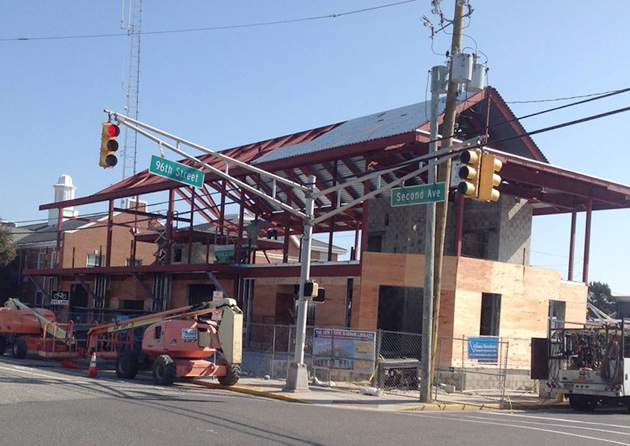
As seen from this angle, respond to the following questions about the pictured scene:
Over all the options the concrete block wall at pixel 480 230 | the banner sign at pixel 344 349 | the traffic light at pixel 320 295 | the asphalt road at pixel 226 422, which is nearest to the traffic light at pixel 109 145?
the asphalt road at pixel 226 422

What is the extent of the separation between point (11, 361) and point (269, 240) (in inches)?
753

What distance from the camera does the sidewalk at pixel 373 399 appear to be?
20984 mm

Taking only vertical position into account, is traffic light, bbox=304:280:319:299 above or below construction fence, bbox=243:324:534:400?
above

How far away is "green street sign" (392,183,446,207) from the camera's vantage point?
19172mm

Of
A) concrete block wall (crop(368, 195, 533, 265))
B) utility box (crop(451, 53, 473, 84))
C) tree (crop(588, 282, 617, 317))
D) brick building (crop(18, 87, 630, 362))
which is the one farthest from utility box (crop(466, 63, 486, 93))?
tree (crop(588, 282, 617, 317))

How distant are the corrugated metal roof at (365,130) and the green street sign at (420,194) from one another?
7.25 meters

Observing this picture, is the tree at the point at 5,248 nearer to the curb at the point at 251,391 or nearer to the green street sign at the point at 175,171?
the curb at the point at 251,391

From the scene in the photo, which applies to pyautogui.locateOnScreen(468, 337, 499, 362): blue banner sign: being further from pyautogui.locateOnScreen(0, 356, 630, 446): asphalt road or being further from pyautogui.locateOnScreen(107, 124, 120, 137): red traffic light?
pyautogui.locateOnScreen(107, 124, 120, 137): red traffic light

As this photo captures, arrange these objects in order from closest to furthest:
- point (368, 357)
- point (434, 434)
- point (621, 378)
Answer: point (434, 434) → point (621, 378) → point (368, 357)

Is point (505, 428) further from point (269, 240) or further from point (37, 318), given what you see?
point (269, 240)

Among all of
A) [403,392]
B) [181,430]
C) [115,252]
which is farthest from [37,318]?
[115,252]

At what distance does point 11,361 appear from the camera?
1120 inches

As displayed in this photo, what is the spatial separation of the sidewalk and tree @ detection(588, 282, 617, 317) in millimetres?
57873

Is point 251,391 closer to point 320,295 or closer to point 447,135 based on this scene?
point 320,295
